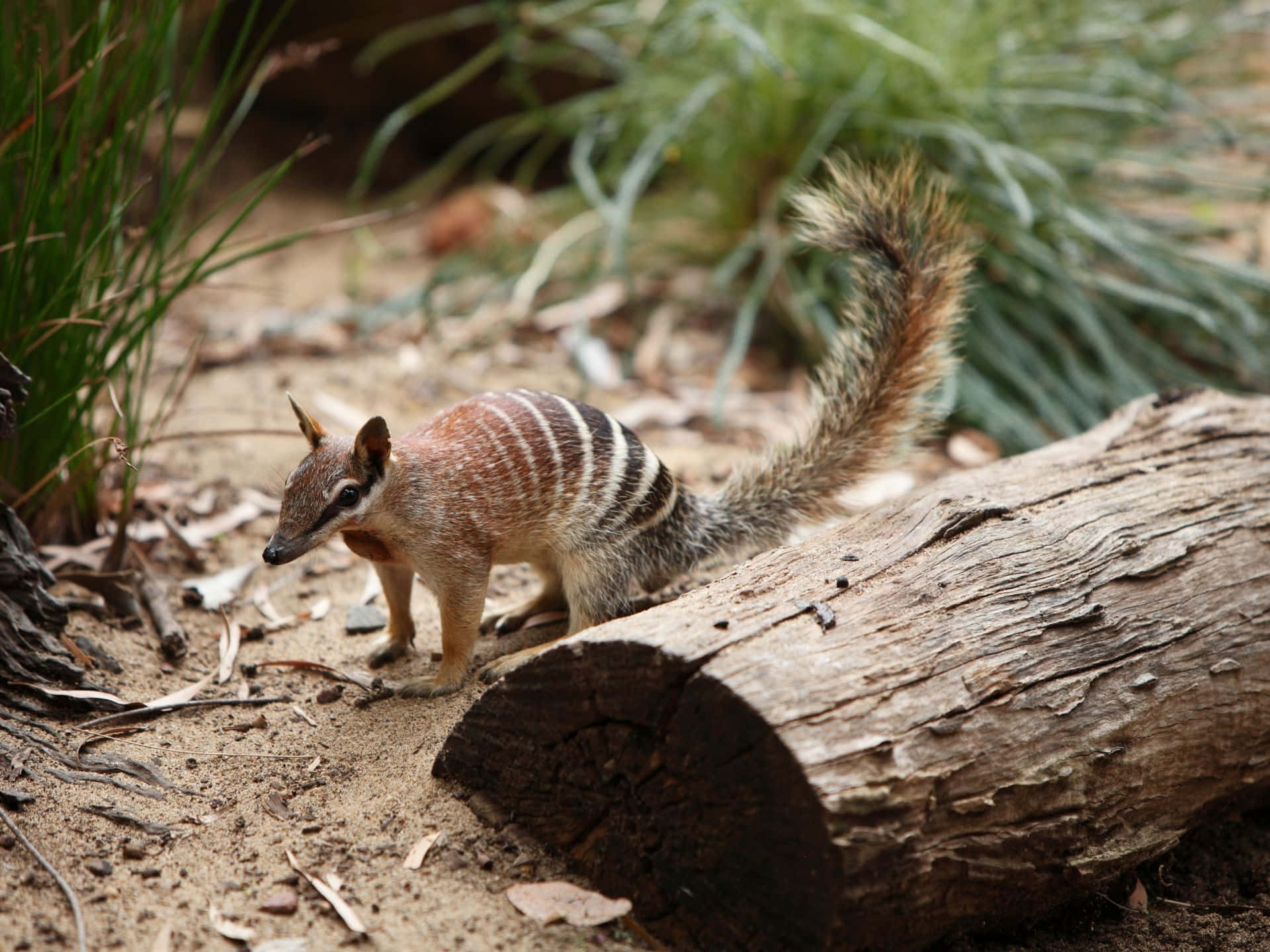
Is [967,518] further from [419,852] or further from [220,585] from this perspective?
[220,585]

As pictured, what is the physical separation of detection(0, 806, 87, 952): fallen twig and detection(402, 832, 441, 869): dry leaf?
23.9 inches

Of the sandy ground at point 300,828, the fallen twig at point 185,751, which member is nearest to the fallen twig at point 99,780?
the sandy ground at point 300,828

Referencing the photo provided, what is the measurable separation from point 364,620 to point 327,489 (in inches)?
37.4

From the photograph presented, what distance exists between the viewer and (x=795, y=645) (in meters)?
2.12

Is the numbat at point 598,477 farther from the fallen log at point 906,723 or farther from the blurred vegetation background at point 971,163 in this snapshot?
the blurred vegetation background at point 971,163

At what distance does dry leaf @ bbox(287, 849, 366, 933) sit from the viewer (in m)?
2.14

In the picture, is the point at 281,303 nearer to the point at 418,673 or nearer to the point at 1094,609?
the point at 418,673

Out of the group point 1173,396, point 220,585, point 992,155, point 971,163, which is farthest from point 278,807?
point 971,163

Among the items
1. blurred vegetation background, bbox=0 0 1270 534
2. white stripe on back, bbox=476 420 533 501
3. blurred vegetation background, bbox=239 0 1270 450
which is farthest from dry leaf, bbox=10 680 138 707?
blurred vegetation background, bbox=239 0 1270 450

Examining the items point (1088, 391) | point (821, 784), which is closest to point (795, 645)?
point (821, 784)

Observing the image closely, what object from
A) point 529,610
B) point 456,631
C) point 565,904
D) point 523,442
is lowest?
point 565,904

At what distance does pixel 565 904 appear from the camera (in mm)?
2209

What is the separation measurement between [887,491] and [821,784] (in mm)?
2391

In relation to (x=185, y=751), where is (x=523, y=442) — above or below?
above
